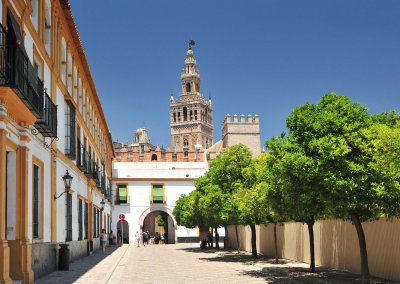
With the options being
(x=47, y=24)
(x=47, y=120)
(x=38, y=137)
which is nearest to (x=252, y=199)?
(x=47, y=120)

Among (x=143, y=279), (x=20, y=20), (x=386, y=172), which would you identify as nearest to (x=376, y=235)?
(x=386, y=172)

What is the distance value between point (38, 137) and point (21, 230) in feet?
10.6

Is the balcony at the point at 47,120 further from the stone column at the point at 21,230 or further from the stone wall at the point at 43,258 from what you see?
the stone wall at the point at 43,258

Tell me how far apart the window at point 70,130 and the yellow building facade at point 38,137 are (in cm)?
4

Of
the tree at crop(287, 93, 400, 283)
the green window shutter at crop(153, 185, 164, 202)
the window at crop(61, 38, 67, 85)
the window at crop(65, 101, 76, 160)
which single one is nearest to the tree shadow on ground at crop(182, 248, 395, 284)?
the tree at crop(287, 93, 400, 283)

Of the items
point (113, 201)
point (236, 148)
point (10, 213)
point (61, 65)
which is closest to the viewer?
point (10, 213)

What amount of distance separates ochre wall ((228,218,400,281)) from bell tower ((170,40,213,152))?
112 metres

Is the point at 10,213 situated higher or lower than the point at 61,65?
lower

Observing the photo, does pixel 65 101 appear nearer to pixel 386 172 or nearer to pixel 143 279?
pixel 143 279

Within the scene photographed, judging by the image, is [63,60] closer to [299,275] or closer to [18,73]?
[18,73]

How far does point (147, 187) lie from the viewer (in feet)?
171

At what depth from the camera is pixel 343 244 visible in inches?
710

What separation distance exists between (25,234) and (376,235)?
29.2ft

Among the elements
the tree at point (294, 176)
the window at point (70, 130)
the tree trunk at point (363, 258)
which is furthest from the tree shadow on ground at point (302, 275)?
the window at point (70, 130)
